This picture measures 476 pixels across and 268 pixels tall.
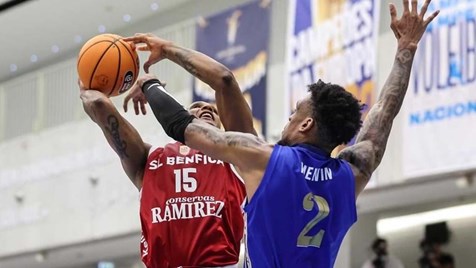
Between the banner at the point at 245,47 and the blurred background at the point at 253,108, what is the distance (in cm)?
2

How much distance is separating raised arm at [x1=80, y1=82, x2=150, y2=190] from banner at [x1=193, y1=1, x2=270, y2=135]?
9.56 metres

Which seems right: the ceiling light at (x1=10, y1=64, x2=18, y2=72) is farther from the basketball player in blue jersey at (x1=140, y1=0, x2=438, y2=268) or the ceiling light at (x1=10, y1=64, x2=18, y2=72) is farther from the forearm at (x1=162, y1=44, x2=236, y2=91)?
the basketball player in blue jersey at (x1=140, y1=0, x2=438, y2=268)

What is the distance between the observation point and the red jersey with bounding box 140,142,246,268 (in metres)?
6.56

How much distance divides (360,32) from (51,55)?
10.9 m

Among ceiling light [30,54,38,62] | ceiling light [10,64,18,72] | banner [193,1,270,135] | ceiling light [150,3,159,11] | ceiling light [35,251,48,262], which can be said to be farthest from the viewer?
ceiling light [10,64,18,72]

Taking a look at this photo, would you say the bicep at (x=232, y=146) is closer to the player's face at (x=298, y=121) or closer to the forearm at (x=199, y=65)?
the player's face at (x=298, y=121)

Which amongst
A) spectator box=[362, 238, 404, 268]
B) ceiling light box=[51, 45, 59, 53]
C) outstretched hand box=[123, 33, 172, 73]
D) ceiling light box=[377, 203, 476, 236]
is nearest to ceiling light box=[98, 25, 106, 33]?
ceiling light box=[51, 45, 59, 53]

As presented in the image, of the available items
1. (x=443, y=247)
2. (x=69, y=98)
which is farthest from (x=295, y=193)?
(x=69, y=98)

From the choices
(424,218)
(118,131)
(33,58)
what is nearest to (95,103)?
(118,131)

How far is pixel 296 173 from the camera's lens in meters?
5.36

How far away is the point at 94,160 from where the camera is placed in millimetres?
20141

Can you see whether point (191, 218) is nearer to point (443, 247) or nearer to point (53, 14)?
point (443, 247)

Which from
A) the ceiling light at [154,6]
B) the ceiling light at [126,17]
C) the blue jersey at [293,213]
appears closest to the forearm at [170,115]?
the blue jersey at [293,213]

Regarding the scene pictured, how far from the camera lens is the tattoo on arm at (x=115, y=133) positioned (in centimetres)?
682
